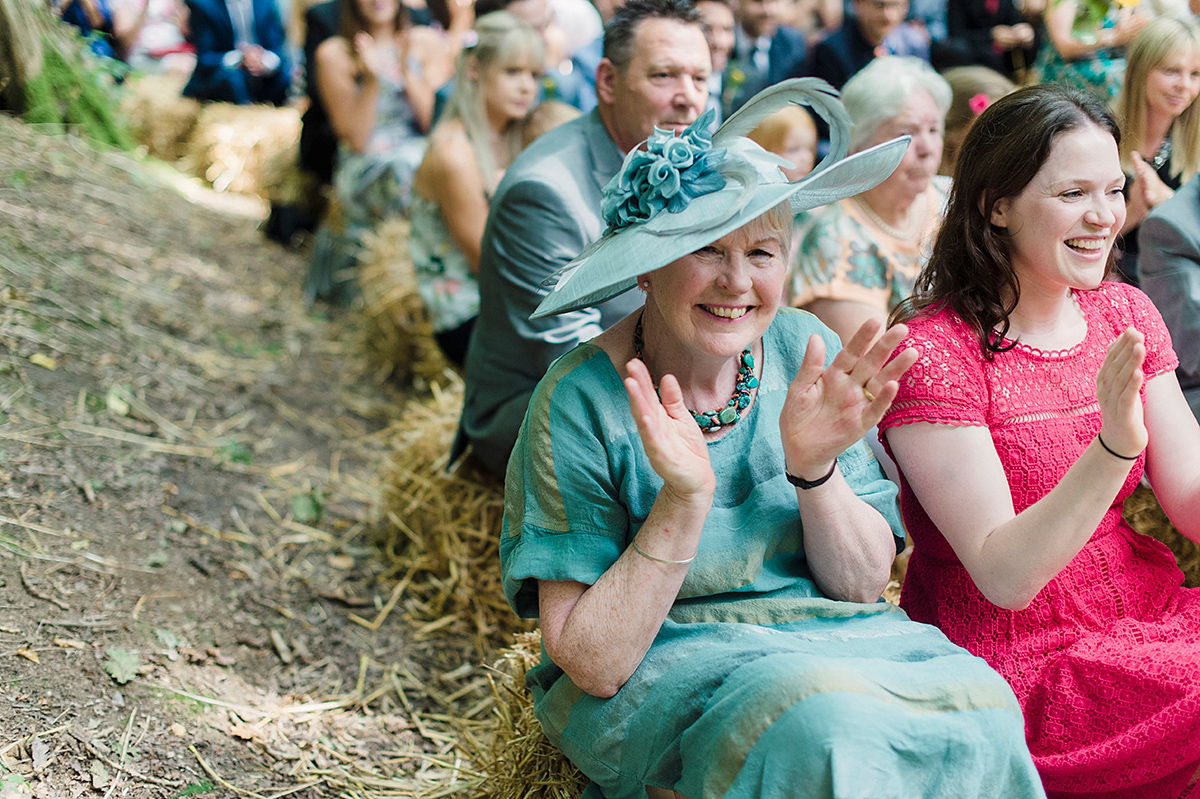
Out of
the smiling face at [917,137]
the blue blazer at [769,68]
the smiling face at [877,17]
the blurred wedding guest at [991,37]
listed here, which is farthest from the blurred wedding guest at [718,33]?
the smiling face at [917,137]

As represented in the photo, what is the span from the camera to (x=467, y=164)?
4.27m

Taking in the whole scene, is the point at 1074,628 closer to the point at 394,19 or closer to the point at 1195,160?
the point at 1195,160

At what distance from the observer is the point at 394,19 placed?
610cm

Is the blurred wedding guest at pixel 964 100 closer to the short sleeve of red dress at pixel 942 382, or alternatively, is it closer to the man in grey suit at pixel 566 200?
the man in grey suit at pixel 566 200

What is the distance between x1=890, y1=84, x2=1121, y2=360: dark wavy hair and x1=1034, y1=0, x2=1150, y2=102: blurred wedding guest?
2.75 meters

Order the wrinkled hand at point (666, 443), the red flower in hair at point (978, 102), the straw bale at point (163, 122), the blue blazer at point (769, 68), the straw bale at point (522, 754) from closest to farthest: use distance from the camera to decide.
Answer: the wrinkled hand at point (666, 443) < the straw bale at point (522, 754) < the red flower in hair at point (978, 102) < the blue blazer at point (769, 68) < the straw bale at point (163, 122)

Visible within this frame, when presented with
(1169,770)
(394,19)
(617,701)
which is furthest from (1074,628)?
(394,19)

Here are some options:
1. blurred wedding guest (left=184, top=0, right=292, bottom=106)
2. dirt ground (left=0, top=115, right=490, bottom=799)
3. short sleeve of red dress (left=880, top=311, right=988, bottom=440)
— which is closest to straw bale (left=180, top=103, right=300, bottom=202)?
blurred wedding guest (left=184, top=0, right=292, bottom=106)

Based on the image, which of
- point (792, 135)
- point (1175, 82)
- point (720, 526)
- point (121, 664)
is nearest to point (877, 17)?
point (792, 135)

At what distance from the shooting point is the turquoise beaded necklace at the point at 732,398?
1.92 m

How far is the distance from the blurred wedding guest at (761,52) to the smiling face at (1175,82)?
89.0 inches

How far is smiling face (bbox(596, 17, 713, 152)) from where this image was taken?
309 centimetres

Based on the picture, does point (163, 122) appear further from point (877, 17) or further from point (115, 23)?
point (877, 17)

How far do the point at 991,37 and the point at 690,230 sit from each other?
4.97 metres
